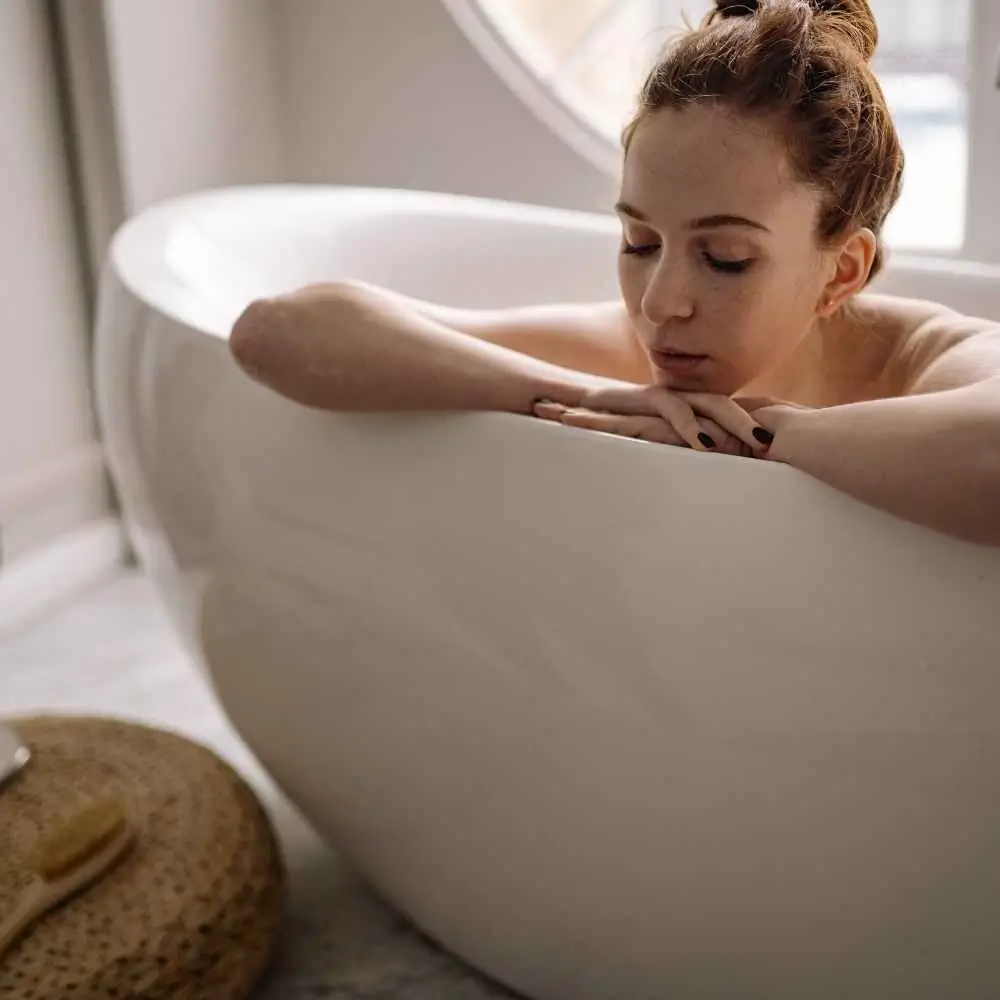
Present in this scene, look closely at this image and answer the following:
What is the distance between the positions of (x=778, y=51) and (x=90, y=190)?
1266 millimetres

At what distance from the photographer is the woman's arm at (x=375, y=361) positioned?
961 millimetres

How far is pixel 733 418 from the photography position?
908 mm

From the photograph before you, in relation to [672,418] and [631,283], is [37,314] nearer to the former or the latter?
[631,283]

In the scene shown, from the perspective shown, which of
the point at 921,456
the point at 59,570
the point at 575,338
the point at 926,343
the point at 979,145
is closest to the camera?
the point at 921,456

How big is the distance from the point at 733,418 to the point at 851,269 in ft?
0.88

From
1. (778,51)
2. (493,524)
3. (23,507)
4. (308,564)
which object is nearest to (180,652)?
(23,507)

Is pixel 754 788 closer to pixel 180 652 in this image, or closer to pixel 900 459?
pixel 900 459

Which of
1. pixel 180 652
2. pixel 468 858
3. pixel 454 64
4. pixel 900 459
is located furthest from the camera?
pixel 454 64

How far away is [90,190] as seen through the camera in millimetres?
1996

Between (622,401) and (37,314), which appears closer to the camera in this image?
(622,401)

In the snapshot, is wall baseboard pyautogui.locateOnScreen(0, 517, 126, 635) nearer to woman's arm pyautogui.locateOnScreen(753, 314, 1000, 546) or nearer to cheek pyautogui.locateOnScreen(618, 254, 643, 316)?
cheek pyautogui.locateOnScreen(618, 254, 643, 316)

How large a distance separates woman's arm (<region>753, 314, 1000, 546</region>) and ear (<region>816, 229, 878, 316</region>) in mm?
285

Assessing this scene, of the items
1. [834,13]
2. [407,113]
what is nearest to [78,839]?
[834,13]

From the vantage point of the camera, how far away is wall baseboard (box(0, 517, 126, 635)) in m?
1.93
